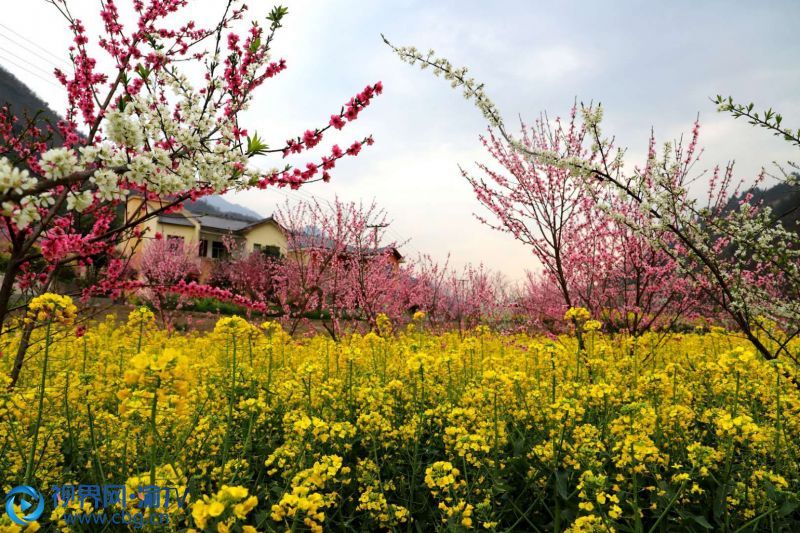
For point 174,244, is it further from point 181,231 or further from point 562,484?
point 562,484

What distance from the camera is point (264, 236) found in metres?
42.2

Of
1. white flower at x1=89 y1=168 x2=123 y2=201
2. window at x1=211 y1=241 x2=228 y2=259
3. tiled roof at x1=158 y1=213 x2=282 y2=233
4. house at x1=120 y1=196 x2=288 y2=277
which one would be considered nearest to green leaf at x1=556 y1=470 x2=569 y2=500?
white flower at x1=89 y1=168 x2=123 y2=201

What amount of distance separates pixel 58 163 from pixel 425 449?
9.26 feet

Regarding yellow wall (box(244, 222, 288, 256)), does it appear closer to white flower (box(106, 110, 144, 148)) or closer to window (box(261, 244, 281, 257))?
window (box(261, 244, 281, 257))

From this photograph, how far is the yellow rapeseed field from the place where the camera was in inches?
94.7

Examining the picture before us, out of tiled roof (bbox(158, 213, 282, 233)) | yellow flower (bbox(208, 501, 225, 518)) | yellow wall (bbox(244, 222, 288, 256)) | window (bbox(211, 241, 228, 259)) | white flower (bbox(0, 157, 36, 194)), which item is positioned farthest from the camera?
window (bbox(211, 241, 228, 259))

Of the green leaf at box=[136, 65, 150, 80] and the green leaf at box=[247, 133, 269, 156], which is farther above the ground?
the green leaf at box=[136, 65, 150, 80]

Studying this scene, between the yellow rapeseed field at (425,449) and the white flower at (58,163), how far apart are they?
2.84 ft

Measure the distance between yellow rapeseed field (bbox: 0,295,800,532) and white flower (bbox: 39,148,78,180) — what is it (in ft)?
2.84

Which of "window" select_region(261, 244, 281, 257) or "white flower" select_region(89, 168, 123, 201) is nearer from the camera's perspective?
"white flower" select_region(89, 168, 123, 201)

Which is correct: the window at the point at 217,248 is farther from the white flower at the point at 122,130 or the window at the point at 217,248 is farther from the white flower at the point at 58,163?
the white flower at the point at 58,163

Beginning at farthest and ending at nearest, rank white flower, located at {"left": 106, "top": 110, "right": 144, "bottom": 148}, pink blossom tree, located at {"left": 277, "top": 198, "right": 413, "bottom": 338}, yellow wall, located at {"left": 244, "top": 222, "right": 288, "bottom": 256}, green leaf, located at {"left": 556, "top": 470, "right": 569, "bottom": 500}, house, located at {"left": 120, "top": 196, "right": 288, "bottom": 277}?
yellow wall, located at {"left": 244, "top": 222, "right": 288, "bottom": 256} < house, located at {"left": 120, "top": 196, "right": 288, "bottom": 277} < pink blossom tree, located at {"left": 277, "top": 198, "right": 413, "bottom": 338} < green leaf, located at {"left": 556, "top": 470, "right": 569, "bottom": 500} < white flower, located at {"left": 106, "top": 110, "right": 144, "bottom": 148}

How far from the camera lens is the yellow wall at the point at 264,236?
136ft

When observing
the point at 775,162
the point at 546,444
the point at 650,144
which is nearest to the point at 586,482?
the point at 546,444
